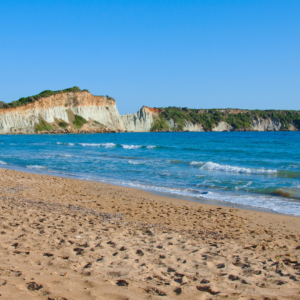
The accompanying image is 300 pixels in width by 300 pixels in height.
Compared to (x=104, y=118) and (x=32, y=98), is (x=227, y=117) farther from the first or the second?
(x=32, y=98)

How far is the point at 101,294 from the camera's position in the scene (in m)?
3.29

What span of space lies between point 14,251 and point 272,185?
36.3 ft

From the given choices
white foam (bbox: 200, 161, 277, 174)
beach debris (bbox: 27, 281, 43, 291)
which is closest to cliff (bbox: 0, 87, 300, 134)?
white foam (bbox: 200, 161, 277, 174)

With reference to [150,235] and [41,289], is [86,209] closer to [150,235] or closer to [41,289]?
[150,235]

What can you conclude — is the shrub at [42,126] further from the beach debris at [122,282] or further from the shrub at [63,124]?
the beach debris at [122,282]

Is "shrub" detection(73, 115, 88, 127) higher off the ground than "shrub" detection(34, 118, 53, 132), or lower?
higher

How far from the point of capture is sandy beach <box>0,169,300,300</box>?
343 cm

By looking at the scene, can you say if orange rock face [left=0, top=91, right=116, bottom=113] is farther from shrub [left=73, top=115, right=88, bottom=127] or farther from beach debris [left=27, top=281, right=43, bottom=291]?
beach debris [left=27, top=281, right=43, bottom=291]

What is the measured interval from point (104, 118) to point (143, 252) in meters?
93.3

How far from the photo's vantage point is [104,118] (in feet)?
Result: 315

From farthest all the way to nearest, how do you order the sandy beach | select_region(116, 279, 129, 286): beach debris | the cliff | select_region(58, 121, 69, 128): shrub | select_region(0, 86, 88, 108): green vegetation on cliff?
select_region(58, 121, 69, 128): shrub < the cliff < select_region(0, 86, 88, 108): green vegetation on cliff < select_region(116, 279, 129, 286): beach debris < the sandy beach

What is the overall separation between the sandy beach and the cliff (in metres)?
76.4

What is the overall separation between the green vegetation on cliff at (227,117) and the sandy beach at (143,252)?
119739 millimetres

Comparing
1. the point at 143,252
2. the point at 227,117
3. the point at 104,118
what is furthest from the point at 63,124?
the point at 143,252
